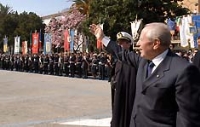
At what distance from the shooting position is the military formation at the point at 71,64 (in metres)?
23.5

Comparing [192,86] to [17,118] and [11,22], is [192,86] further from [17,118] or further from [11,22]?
[11,22]

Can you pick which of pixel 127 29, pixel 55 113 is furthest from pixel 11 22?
pixel 55 113

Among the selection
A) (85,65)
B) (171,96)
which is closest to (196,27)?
→ (85,65)

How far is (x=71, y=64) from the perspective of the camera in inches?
1009

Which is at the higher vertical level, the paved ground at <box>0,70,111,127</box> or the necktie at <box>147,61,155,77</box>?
the necktie at <box>147,61,155,77</box>

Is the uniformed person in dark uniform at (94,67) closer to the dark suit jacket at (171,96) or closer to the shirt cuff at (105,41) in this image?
the shirt cuff at (105,41)

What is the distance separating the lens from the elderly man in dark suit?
2.83 meters

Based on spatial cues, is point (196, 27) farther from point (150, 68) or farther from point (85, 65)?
point (150, 68)

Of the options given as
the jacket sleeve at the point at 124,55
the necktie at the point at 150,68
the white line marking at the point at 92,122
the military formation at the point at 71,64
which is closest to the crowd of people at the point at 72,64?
the military formation at the point at 71,64

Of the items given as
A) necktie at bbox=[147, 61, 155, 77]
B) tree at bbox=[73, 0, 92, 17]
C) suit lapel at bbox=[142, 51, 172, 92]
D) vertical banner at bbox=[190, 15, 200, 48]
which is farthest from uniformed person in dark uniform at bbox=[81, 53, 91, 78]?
suit lapel at bbox=[142, 51, 172, 92]

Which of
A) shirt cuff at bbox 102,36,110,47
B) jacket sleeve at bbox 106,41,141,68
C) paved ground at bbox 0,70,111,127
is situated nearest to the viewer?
jacket sleeve at bbox 106,41,141,68

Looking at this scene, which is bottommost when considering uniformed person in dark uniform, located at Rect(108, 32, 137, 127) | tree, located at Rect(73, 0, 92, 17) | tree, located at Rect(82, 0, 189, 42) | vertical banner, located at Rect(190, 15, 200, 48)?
uniformed person in dark uniform, located at Rect(108, 32, 137, 127)

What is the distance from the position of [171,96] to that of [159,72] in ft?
0.68

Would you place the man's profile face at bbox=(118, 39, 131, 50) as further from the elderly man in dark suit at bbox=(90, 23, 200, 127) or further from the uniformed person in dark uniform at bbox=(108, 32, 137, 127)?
the elderly man in dark suit at bbox=(90, 23, 200, 127)
